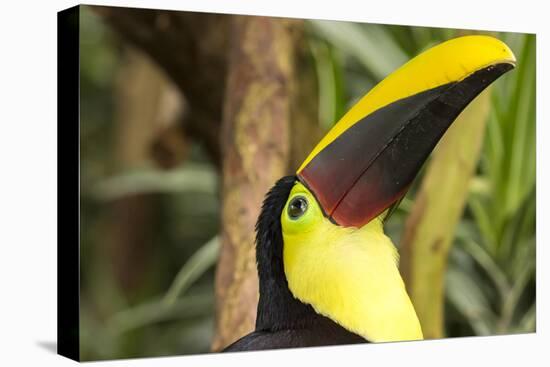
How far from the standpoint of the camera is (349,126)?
3.32 m

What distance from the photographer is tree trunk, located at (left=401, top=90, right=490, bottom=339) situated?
3.71 meters

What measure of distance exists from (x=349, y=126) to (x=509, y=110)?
84 centimetres

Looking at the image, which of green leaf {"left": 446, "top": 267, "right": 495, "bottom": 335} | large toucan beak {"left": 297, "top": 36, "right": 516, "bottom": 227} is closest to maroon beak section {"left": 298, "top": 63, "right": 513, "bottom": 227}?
large toucan beak {"left": 297, "top": 36, "right": 516, "bottom": 227}

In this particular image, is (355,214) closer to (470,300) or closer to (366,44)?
(366,44)

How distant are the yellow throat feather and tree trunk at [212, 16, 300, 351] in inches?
7.7

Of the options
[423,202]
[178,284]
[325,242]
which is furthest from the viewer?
[423,202]

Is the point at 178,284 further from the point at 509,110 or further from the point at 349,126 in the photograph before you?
the point at 509,110

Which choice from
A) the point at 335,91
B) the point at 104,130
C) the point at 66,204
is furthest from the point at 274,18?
the point at 66,204

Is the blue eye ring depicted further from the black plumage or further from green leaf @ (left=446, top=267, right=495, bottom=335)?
green leaf @ (left=446, top=267, right=495, bottom=335)

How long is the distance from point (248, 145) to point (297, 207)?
337 millimetres

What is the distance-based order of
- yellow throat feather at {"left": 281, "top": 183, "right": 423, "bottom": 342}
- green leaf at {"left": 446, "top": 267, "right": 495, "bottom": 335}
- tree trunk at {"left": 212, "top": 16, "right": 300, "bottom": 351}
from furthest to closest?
green leaf at {"left": 446, "top": 267, "right": 495, "bottom": 335}, tree trunk at {"left": 212, "top": 16, "right": 300, "bottom": 351}, yellow throat feather at {"left": 281, "top": 183, "right": 423, "bottom": 342}

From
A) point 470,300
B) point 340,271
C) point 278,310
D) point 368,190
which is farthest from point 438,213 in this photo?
point 278,310

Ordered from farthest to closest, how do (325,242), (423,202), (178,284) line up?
1. (423,202)
2. (178,284)
3. (325,242)

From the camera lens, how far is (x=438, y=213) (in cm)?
375
